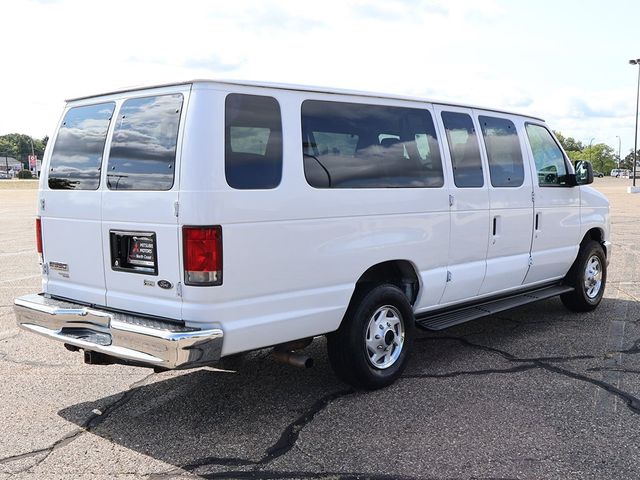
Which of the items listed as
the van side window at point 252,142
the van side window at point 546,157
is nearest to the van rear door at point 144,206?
the van side window at point 252,142

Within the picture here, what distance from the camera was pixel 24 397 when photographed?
189 inches

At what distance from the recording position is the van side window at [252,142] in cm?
391

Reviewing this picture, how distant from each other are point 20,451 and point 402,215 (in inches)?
121

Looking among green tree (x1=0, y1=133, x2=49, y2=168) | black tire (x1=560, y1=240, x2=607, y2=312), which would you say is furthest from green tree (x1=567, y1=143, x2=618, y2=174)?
black tire (x1=560, y1=240, x2=607, y2=312)

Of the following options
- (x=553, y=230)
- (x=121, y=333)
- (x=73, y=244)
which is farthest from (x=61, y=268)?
(x=553, y=230)

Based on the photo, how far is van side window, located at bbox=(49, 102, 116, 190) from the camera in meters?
4.49

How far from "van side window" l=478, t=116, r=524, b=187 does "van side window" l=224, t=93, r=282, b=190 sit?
2507mm

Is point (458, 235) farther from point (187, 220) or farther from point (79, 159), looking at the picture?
point (79, 159)

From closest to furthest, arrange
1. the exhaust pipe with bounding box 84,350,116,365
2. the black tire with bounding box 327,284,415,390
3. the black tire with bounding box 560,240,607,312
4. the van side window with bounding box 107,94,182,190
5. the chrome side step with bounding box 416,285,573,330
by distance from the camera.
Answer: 1. the van side window with bounding box 107,94,182,190
2. the exhaust pipe with bounding box 84,350,116,365
3. the black tire with bounding box 327,284,415,390
4. the chrome side step with bounding box 416,285,573,330
5. the black tire with bounding box 560,240,607,312

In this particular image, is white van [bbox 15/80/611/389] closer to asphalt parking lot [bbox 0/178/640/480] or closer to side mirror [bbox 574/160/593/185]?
asphalt parking lot [bbox 0/178/640/480]

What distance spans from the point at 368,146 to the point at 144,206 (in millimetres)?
1726

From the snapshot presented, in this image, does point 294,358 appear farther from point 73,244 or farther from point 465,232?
point 465,232

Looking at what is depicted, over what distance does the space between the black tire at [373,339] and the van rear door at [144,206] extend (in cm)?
132

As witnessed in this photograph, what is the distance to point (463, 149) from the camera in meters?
5.62
